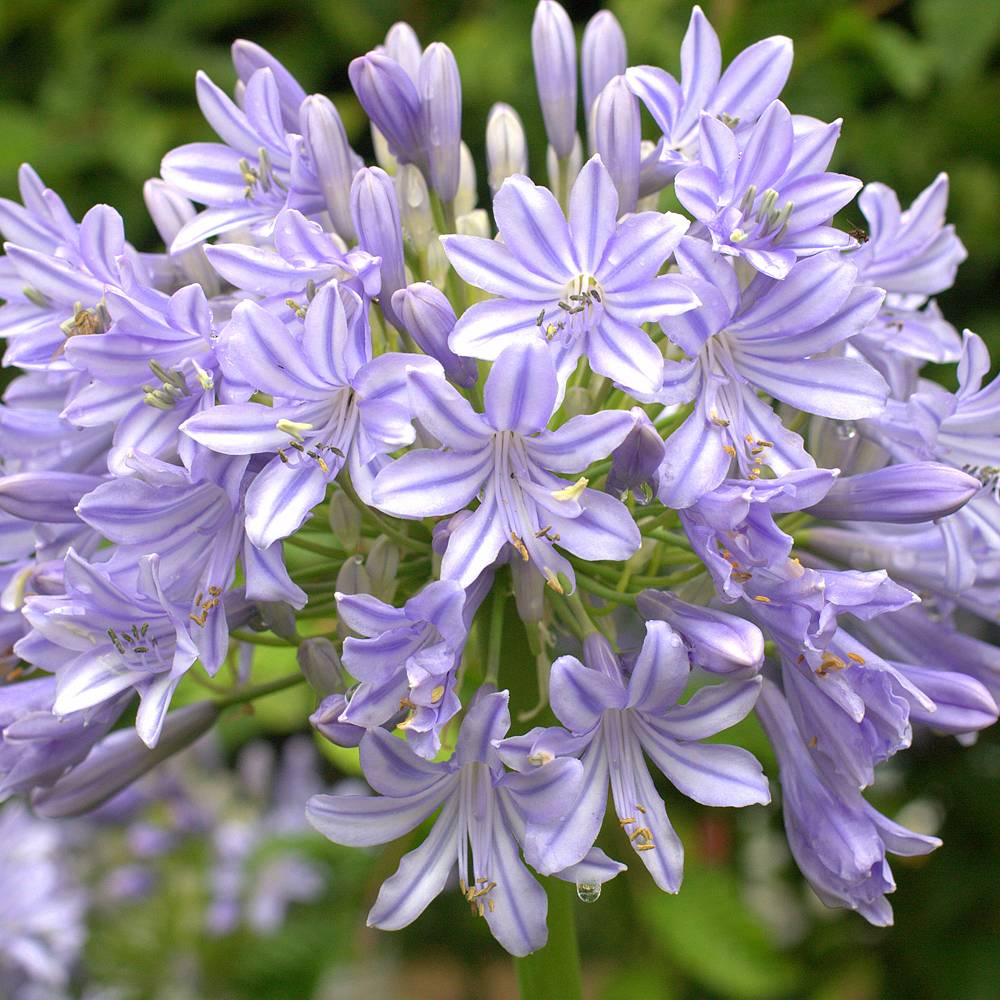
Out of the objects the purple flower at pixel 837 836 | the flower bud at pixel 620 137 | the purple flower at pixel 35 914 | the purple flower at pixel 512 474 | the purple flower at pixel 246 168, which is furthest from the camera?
the purple flower at pixel 35 914

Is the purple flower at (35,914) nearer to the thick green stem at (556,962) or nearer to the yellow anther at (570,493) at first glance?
the thick green stem at (556,962)

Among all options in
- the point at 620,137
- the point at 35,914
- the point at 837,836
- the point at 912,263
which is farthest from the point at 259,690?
the point at 35,914

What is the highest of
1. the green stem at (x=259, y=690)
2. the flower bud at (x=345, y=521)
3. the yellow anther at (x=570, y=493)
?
the yellow anther at (x=570, y=493)

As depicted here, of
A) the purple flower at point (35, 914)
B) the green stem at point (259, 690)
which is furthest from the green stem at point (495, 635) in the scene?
the purple flower at point (35, 914)

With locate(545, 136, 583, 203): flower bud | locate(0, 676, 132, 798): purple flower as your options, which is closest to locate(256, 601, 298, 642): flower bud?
locate(0, 676, 132, 798): purple flower

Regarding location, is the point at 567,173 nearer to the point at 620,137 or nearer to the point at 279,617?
the point at 620,137

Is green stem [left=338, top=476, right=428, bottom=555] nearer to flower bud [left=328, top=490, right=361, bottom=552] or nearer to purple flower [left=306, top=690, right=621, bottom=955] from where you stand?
flower bud [left=328, top=490, right=361, bottom=552]
